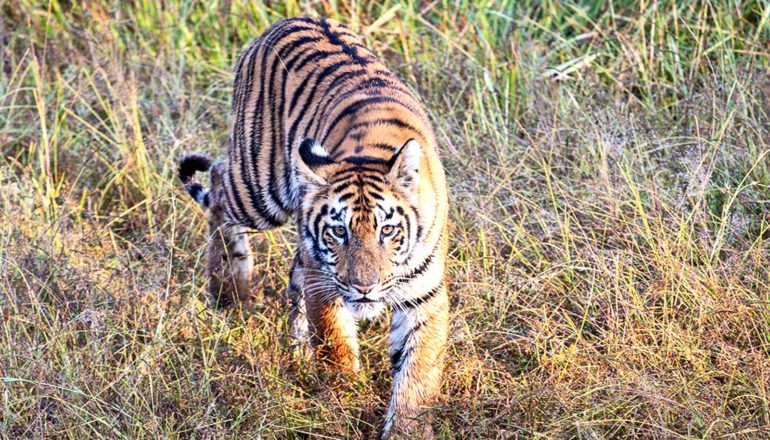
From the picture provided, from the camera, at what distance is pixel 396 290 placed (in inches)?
143

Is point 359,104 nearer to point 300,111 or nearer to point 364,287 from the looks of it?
point 300,111

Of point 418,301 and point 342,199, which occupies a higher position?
point 342,199

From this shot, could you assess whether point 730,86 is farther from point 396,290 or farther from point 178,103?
point 178,103

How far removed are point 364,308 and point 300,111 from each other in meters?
1.02

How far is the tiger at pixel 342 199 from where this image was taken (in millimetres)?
3531

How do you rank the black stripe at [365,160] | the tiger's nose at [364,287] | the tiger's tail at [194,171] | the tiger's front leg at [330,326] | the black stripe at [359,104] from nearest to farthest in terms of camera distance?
the tiger's nose at [364,287], the black stripe at [365,160], the tiger's front leg at [330,326], the black stripe at [359,104], the tiger's tail at [194,171]

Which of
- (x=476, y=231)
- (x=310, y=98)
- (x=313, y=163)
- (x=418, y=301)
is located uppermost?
(x=313, y=163)

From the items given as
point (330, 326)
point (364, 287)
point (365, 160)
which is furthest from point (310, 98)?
point (364, 287)

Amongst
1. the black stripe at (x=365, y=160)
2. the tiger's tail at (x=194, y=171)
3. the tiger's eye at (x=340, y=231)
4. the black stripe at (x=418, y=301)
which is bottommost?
the tiger's tail at (x=194, y=171)

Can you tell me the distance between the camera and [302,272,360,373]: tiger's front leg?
3.81 m

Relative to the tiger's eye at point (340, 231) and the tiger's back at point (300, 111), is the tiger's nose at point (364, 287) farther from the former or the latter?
the tiger's back at point (300, 111)

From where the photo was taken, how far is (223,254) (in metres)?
4.71

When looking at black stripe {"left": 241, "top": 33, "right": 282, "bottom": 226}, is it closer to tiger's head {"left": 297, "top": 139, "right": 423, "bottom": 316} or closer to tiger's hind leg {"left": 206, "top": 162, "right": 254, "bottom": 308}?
tiger's hind leg {"left": 206, "top": 162, "right": 254, "bottom": 308}

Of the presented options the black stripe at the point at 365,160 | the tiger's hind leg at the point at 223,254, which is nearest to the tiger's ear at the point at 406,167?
the black stripe at the point at 365,160
